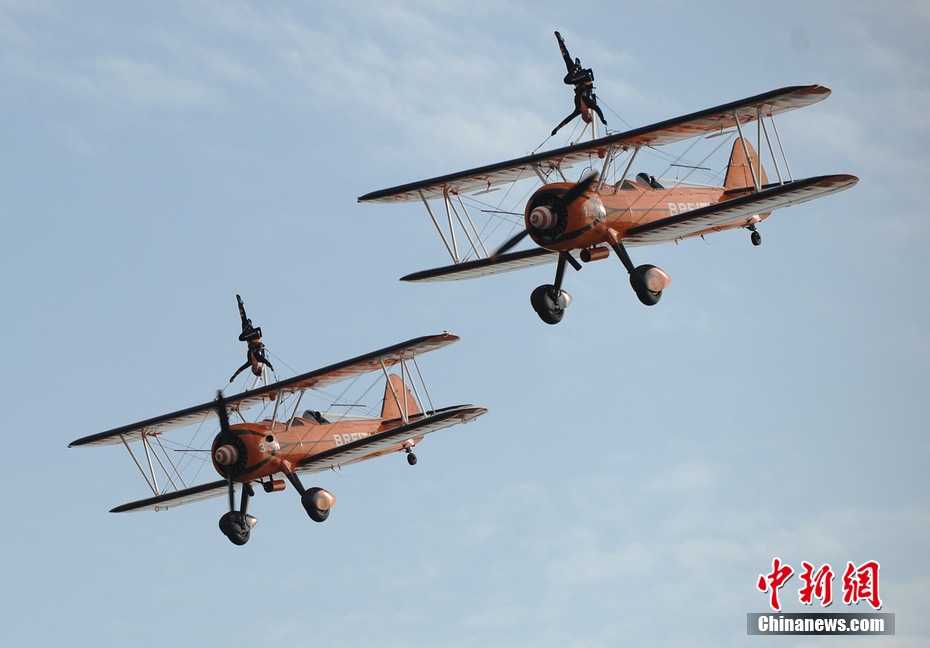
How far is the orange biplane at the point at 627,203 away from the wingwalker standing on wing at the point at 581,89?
4.27ft

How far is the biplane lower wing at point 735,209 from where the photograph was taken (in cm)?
3906

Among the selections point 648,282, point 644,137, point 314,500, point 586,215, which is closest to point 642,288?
point 648,282

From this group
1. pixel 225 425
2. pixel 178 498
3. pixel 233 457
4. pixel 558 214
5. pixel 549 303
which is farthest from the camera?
pixel 178 498

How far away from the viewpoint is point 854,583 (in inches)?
1706

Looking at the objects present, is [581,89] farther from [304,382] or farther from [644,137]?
[304,382]

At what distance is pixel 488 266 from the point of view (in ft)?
143

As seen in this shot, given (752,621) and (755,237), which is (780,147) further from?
(752,621)

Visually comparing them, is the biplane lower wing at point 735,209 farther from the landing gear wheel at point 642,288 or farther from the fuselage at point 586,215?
the landing gear wheel at point 642,288

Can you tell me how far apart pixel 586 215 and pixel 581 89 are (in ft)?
14.0

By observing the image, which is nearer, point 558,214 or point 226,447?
point 558,214

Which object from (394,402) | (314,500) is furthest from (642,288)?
(394,402)

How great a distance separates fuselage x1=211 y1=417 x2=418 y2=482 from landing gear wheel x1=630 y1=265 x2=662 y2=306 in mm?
11229

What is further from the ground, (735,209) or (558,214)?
(735,209)

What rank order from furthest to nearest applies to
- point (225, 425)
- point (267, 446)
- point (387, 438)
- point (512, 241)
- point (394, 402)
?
point (394, 402) → point (225, 425) → point (267, 446) → point (387, 438) → point (512, 241)
